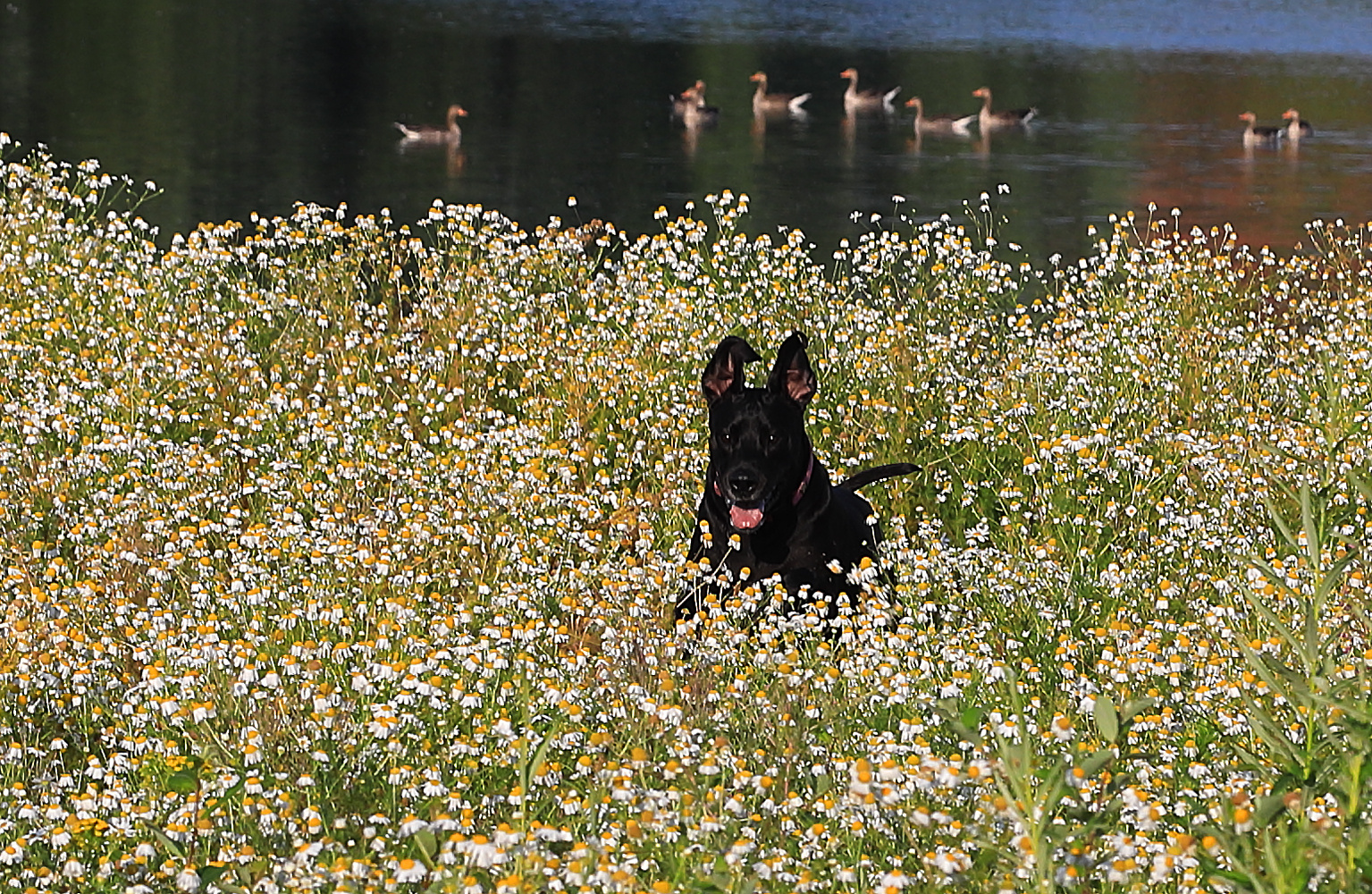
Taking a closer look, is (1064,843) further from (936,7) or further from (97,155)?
(936,7)

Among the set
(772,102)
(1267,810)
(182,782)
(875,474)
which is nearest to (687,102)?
(772,102)

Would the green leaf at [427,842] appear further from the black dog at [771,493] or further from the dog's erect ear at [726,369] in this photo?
the dog's erect ear at [726,369]

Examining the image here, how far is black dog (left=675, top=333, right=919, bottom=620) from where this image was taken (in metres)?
6.38

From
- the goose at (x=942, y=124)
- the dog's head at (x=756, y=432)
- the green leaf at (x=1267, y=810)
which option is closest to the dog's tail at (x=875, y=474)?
the dog's head at (x=756, y=432)

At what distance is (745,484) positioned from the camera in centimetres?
630

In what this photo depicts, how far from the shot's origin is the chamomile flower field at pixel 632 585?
139 inches

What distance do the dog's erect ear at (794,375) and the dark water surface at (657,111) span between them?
10.0m

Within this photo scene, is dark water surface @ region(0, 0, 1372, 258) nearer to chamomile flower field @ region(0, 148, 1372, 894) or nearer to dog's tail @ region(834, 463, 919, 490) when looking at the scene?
chamomile flower field @ region(0, 148, 1372, 894)

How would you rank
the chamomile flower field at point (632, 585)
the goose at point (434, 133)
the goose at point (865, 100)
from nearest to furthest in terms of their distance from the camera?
1. the chamomile flower field at point (632, 585)
2. the goose at point (434, 133)
3. the goose at point (865, 100)

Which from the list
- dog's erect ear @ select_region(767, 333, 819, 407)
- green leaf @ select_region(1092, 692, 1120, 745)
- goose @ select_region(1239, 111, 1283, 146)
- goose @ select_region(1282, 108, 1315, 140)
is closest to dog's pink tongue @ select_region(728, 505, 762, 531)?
dog's erect ear @ select_region(767, 333, 819, 407)

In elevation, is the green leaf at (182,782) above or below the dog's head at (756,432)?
below

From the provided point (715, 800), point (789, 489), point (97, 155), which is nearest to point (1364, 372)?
point (789, 489)

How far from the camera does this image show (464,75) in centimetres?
3027

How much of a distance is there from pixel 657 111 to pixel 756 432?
67.2ft
